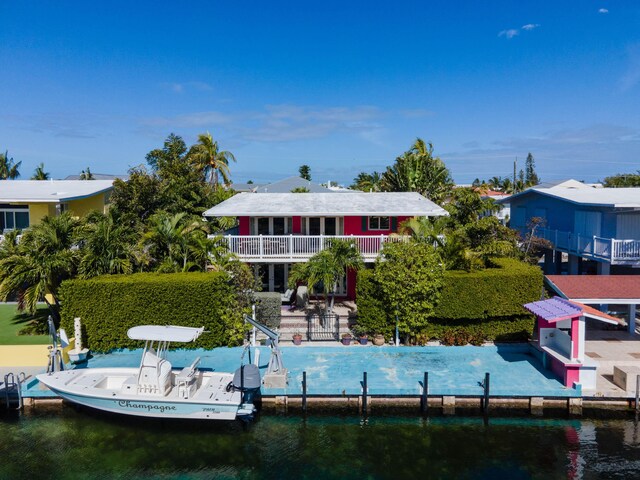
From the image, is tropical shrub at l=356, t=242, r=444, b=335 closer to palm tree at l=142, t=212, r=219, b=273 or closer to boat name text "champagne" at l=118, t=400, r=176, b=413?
palm tree at l=142, t=212, r=219, b=273

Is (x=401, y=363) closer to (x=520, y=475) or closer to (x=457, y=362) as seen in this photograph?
(x=457, y=362)

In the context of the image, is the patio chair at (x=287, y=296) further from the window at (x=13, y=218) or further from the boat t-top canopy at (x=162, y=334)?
the window at (x=13, y=218)

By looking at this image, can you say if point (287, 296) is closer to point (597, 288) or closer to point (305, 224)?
point (305, 224)

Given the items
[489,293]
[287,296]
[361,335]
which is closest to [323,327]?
[361,335]

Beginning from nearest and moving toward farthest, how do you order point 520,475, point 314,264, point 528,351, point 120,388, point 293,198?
point 520,475
point 120,388
point 528,351
point 314,264
point 293,198

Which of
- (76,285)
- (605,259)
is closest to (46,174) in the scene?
(76,285)
